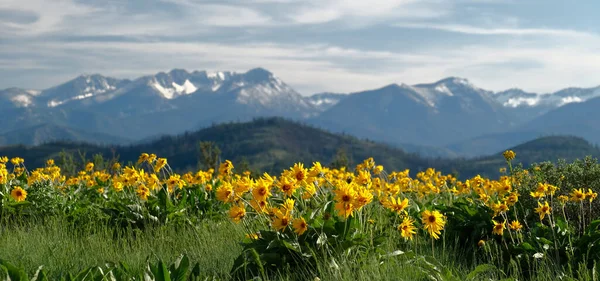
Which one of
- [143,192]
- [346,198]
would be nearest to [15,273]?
[346,198]

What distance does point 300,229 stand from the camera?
18.1ft

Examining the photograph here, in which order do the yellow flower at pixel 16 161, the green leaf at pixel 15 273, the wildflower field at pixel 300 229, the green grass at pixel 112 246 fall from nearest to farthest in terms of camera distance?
Answer: the green leaf at pixel 15 273 → the wildflower field at pixel 300 229 → the green grass at pixel 112 246 → the yellow flower at pixel 16 161

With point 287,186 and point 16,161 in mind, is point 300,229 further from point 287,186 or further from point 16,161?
point 16,161

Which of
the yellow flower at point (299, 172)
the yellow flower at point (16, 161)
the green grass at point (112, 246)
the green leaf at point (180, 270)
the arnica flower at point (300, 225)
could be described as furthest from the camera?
the yellow flower at point (16, 161)

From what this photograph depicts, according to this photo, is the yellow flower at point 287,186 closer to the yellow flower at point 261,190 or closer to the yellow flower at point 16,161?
the yellow flower at point 261,190

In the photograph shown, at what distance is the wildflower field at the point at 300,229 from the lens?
5.68 metres

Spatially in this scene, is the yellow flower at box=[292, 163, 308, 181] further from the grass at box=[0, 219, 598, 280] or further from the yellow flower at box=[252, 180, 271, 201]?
the grass at box=[0, 219, 598, 280]

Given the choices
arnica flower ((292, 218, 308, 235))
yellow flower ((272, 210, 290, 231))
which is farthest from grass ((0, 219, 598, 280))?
yellow flower ((272, 210, 290, 231))

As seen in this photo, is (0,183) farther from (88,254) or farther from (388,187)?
(388,187)

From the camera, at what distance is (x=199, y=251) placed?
23.9ft

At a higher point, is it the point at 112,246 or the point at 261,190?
the point at 261,190

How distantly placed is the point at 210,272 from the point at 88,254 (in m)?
1.71

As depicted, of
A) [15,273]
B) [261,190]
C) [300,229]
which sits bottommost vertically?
[15,273]

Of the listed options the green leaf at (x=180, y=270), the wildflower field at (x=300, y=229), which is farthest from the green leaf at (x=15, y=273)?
the green leaf at (x=180, y=270)
